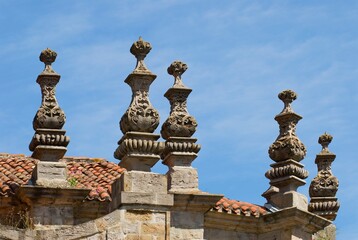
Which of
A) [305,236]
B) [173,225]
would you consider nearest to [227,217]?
[305,236]

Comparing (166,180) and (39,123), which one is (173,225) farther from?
(39,123)

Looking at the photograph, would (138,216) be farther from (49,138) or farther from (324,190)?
(324,190)

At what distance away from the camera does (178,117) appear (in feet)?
111

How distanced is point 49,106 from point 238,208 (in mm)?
5235

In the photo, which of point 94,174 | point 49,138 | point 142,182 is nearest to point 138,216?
point 142,182

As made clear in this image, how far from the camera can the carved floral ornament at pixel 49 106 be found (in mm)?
33844

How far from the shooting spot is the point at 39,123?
1334 inches

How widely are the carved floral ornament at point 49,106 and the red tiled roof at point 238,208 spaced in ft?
14.0

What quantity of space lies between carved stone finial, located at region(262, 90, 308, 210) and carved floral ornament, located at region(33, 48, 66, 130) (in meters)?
5.02

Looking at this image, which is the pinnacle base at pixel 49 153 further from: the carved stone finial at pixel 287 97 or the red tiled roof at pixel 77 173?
the carved stone finial at pixel 287 97

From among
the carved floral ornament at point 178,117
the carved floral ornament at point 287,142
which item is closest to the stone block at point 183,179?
the carved floral ornament at point 178,117

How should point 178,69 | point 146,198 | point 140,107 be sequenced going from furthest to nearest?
1. point 178,69
2. point 140,107
3. point 146,198

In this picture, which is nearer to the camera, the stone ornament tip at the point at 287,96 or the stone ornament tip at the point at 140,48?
the stone ornament tip at the point at 140,48

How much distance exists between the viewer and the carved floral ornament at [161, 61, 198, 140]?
111 feet
